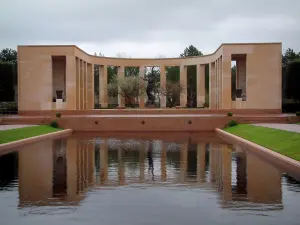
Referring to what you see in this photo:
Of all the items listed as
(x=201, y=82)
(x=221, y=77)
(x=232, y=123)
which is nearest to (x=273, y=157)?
(x=232, y=123)

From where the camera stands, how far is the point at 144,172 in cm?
958

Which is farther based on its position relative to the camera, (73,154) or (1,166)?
(73,154)

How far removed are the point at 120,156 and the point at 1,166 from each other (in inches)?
132

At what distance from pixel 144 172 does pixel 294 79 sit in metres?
31.4

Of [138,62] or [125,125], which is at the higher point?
[138,62]

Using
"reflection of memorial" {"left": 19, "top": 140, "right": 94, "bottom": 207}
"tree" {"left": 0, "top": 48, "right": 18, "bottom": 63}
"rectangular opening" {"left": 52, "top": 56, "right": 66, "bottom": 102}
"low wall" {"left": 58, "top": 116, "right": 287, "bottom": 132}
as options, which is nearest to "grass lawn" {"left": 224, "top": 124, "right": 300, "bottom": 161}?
"reflection of memorial" {"left": 19, "top": 140, "right": 94, "bottom": 207}

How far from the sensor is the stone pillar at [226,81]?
31.2 m

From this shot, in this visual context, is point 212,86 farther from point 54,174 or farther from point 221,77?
point 54,174

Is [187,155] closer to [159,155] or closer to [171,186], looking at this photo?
[159,155]

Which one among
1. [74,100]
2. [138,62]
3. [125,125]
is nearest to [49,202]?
[125,125]

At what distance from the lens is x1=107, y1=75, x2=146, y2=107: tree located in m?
39.4

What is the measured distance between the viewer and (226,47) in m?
31.2

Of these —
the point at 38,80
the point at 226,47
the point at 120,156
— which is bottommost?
the point at 120,156

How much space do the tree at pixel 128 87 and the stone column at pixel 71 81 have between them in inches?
328
